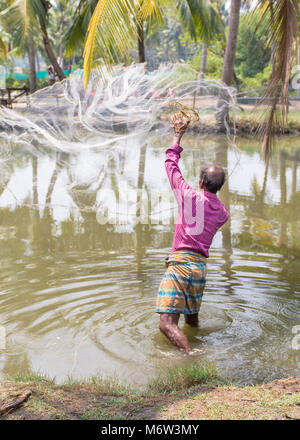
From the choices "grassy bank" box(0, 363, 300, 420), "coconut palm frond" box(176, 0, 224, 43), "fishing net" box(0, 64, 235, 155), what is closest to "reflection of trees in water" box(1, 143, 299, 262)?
"fishing net" box(0, 64, 235, 155)

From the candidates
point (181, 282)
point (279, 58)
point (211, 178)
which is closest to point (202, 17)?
point (279, 58)

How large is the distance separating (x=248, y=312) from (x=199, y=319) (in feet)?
→ 1.66

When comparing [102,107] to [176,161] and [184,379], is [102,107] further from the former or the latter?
[184,379]

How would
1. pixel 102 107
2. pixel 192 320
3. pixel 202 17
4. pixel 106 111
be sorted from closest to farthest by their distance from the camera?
pixel 192 320 < pixel 102 107 < pixel 106 111 < pixel 202 17

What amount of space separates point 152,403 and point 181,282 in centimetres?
119

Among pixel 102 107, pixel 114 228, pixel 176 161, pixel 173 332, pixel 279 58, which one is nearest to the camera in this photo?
pixel 173 332

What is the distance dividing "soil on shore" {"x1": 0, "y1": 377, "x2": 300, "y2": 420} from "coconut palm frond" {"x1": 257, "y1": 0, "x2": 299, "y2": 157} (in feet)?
10.8

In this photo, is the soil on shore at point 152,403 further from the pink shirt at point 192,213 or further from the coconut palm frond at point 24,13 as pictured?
the coconut palm frond at point 24,13

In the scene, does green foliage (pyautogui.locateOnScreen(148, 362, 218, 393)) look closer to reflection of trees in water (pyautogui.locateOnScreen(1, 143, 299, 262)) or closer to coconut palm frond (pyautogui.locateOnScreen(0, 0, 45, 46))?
reflection of trees in water (pyautogui.locateOnScreen(1, 143, 299, 262))

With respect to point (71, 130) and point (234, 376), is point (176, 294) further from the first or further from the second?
point (71, 130)

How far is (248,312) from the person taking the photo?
4.94 meters

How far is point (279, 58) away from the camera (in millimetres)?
5754

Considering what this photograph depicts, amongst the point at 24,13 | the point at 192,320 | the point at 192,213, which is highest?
the point at 24,13

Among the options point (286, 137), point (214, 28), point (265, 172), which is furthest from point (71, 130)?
point (286, 137)
